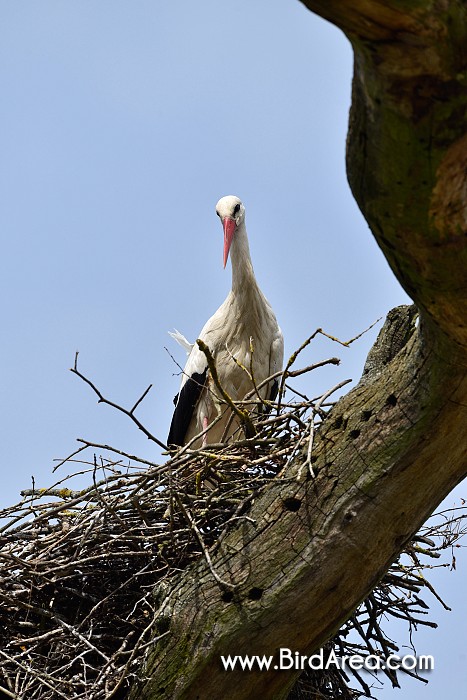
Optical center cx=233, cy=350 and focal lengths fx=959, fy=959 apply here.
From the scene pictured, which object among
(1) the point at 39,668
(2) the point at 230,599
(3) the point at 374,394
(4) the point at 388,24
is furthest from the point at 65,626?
(4) the point at 388,24

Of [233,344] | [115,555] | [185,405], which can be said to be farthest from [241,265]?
[115,555]

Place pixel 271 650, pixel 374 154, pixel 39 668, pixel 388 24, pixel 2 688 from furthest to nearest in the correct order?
pixel 39 668
pixel 2 688
pixel 271 650
pixel 374 154
pixel 388 24

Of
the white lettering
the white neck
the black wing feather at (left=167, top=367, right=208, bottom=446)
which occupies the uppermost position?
the white neck

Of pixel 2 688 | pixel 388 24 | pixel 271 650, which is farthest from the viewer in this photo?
pixel 2 688

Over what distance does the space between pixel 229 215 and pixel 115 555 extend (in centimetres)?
254

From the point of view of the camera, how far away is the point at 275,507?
301 cm

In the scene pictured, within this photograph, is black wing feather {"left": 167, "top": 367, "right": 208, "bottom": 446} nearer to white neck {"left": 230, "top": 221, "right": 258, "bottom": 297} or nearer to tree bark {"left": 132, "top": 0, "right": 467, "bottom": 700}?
white neck {"left": 230, "top": 221, "right": 258, "bottom": 297}

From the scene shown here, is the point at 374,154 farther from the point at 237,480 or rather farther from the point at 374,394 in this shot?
the point at 237,480

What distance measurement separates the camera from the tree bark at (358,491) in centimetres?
215

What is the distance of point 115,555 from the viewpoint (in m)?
3.50

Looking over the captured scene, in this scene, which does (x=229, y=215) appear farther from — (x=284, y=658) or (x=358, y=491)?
(x=284, y=658)

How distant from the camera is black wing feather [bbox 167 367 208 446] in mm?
5480

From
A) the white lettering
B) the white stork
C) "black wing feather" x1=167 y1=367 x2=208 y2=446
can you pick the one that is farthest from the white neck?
the white lettering

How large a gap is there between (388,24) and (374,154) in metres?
0.31
